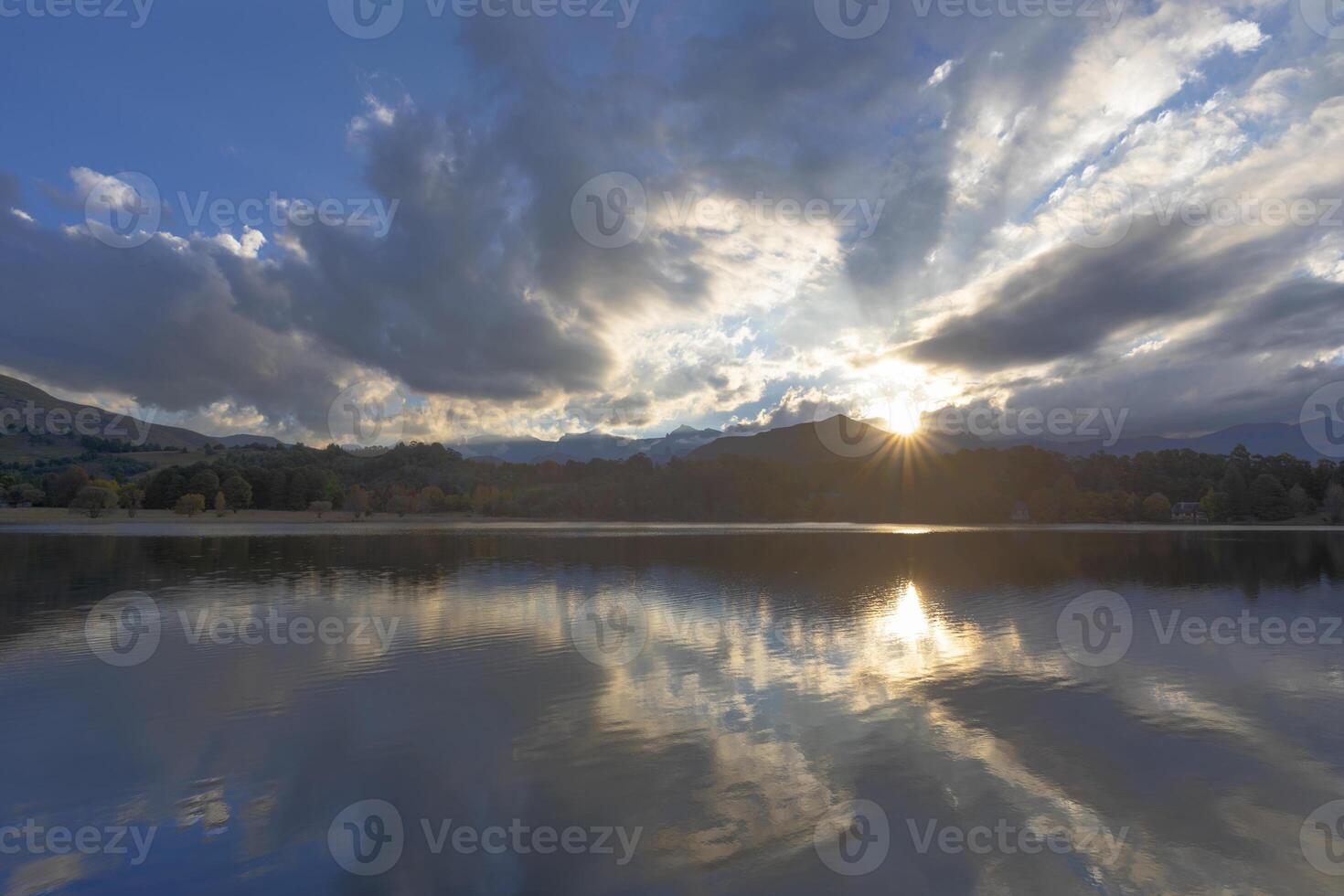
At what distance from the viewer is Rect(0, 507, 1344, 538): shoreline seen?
93000 millimetres

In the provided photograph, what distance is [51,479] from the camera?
445ft

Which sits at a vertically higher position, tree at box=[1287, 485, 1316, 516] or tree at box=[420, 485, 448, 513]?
tree at box=[420, 485, 448, 513]

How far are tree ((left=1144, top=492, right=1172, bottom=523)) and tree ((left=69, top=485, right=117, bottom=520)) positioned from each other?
20859cm

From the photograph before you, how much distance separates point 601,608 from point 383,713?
14253mm

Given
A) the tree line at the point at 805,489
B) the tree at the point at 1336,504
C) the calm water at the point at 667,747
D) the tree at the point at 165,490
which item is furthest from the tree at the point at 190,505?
the tree at the point at 1336,504

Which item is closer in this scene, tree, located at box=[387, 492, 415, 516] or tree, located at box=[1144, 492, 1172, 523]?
tree, located at box=[1144, 492, 1172, 523]

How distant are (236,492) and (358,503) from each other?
2403 centimetres

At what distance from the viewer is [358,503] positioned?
152000 millimetres

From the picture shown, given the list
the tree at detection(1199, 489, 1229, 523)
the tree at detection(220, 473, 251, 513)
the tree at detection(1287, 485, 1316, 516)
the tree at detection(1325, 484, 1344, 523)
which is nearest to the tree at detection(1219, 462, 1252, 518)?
the tree at detection(1199, 489, 1229, 523)

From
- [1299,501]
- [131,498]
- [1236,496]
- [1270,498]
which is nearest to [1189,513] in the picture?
[1236,496]

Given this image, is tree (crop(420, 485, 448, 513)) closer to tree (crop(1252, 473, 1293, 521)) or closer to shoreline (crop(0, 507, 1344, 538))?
shoreline (crop(0, 507, 1344, 538))

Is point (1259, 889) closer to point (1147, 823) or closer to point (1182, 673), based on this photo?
point (1147, 823)

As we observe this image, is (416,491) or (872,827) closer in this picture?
(872,827)

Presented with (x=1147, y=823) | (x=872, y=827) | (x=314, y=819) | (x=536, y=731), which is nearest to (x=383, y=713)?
(x=536, y=731)
